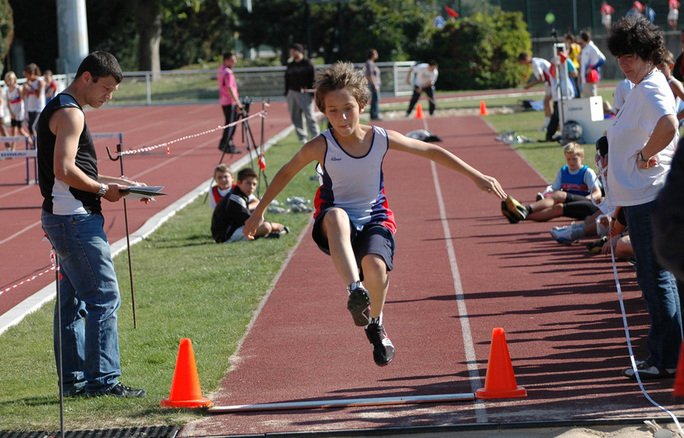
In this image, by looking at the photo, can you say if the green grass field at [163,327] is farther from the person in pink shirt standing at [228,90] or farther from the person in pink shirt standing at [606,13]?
the person in pink shirt standing at [606,13]

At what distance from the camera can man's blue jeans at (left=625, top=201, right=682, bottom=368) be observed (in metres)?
5.79

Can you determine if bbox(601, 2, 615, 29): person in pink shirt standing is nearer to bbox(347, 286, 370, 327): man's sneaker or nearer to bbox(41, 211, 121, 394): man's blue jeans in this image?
bbox(41, 211, 121, 394): man's blue jeans

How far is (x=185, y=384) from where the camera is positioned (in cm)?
580

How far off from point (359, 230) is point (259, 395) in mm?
1281

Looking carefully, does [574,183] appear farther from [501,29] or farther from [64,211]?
[501,29]

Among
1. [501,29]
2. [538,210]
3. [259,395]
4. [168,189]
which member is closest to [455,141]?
[168,189]

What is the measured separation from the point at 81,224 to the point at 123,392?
112cm

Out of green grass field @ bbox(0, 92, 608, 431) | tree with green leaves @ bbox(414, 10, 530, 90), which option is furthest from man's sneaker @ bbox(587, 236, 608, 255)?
tree with green leaves @ bbox(414, 10, 530, 90)

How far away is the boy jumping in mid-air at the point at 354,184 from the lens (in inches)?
218

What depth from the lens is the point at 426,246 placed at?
11227mm

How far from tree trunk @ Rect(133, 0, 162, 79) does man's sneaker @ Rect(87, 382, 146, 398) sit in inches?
1709

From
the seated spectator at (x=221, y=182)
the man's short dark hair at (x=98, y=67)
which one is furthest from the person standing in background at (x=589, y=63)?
the man's short dark hair at (x=98, y=67)

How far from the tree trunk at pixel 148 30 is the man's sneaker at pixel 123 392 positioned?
43420mm

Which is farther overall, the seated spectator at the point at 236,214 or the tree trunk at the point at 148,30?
the tree trunk at the point at 148,30
